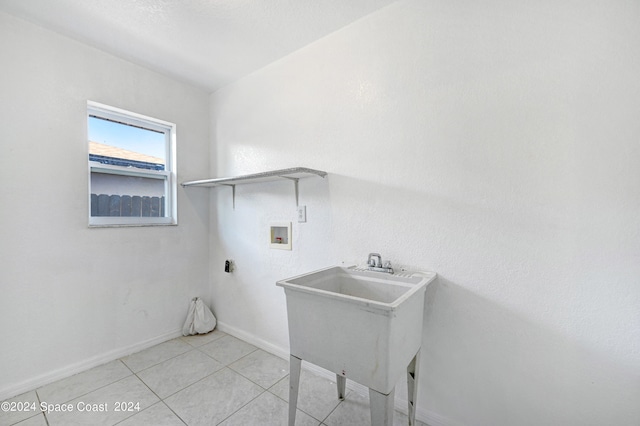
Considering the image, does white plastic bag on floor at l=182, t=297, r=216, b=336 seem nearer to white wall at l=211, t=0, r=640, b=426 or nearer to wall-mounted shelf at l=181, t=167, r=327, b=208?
wall-mounted shelf at l=181, t=167, r=327, b=208

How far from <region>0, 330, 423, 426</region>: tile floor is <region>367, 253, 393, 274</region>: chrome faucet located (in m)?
0.84

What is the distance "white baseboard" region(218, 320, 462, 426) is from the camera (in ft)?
4.68

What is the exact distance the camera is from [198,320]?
2.50 metres

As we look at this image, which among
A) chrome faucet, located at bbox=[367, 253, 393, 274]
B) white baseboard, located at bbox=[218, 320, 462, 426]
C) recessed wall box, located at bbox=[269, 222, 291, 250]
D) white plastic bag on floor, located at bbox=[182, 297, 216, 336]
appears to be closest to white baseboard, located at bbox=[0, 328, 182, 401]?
white plastic bag on floor, located at bbox=[182, 297, 216, 336]

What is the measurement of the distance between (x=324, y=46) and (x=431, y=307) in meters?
1.87

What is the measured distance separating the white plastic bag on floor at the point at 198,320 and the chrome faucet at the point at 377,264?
6.05 feet

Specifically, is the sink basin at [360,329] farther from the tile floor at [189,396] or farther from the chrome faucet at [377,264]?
the tile floor at [189,396]

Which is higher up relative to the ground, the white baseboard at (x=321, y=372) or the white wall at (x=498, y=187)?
the white wall at (x=498, y=187)

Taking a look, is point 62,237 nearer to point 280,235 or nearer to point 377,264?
point 280,235

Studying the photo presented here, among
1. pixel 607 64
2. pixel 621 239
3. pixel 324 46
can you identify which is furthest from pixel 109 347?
pixel 607 64

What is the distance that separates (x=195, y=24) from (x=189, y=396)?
242cm

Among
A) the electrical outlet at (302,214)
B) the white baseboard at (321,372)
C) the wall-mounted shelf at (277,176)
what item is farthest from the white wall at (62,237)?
the electrical outlet at (302,214)

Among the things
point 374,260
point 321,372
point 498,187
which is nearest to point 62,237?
point 321,372

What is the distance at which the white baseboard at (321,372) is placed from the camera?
1.43m
